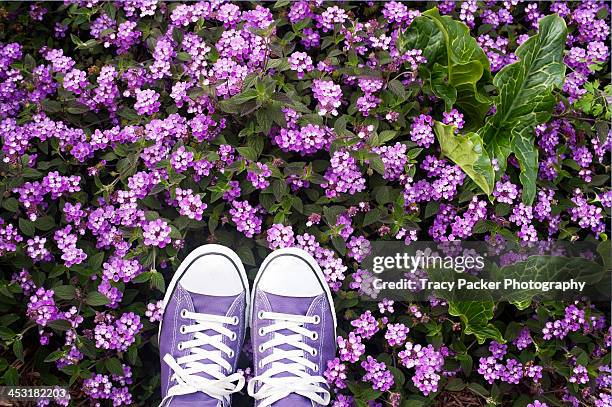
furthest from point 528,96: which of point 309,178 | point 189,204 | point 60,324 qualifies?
point 60,324

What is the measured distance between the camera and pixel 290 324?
2031 millimetres

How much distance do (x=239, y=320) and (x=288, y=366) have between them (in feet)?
0.75

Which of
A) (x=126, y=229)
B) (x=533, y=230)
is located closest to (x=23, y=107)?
(x=126, y=229)

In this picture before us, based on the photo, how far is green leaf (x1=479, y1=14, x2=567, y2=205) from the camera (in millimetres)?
2023

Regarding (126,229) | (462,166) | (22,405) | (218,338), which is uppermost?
(462,166)

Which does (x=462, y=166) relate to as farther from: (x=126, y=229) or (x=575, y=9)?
(x=126, y=229)

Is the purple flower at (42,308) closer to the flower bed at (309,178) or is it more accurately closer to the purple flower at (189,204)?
the flower bed at (309,178)

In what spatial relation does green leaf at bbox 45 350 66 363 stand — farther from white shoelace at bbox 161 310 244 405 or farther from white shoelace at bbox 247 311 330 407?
white shoelace at bbox 247 311 330 407

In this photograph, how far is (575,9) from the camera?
2.32 meters

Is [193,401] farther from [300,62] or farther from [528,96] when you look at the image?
[528,96]

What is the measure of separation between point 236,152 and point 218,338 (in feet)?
2.06

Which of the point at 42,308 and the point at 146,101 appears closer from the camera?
the point at 42,308

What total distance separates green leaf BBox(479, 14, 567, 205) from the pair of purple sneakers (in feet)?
2.52

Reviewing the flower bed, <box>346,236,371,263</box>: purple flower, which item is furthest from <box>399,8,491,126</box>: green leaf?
<box>346,236,371,263</box>: purple flower
